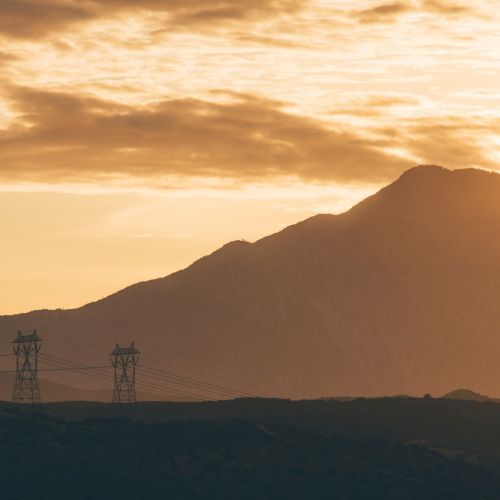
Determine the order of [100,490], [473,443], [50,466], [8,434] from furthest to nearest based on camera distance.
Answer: [473,443] → [8,434] → [50,466] → [100,490]

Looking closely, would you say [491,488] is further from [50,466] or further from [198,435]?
[50,466]

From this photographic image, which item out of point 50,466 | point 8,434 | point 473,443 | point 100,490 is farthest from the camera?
point 473,443

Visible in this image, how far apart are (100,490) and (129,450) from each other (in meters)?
21.7

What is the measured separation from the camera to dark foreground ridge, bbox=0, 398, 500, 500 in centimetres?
15838

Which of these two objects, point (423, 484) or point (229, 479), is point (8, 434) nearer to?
point (229, 479)

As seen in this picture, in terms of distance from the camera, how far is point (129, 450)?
583ft

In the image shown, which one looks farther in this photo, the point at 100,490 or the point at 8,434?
the point at 8,434

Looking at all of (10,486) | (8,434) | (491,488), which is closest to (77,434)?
Result: (8,434)

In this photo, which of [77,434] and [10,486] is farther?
[77,434]

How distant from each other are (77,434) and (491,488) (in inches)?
2213

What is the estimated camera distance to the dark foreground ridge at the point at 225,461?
520ft

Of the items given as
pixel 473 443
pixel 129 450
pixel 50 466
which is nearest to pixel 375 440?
pixel 473 443

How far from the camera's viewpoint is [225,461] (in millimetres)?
172375

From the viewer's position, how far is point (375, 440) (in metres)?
188
